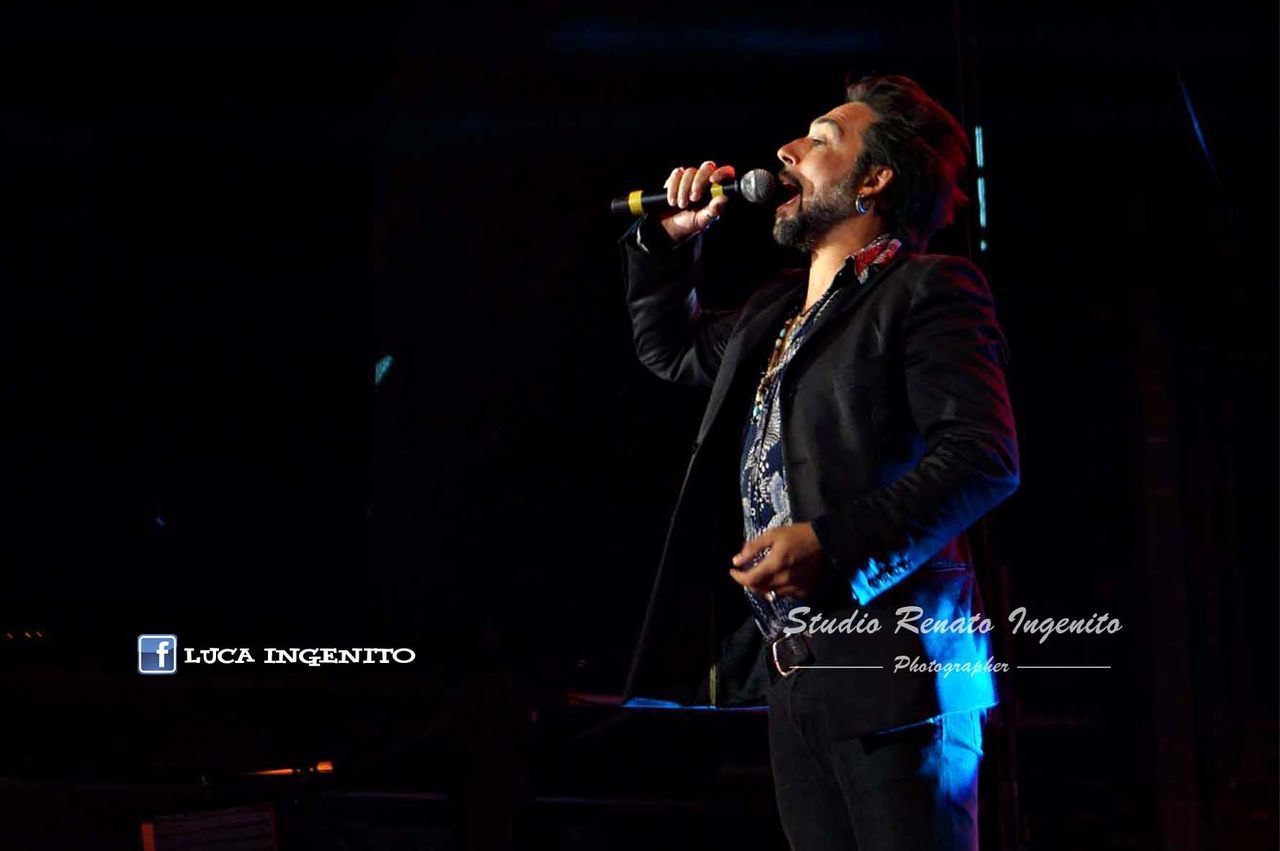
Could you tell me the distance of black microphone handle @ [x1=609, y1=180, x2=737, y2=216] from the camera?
1.92 m

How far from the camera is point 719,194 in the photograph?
1921 millimetres

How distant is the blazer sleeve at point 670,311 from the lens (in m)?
2.06

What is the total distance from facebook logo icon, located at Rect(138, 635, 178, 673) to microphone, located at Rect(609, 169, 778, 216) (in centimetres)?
129

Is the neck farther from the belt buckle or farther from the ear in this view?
the belt buckle

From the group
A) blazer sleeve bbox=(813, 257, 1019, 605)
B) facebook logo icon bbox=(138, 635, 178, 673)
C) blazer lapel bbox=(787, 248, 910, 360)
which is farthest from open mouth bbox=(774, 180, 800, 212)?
facebook logo icon bbox=(138, 635, 178, 673)

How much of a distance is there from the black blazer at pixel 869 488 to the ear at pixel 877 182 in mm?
139

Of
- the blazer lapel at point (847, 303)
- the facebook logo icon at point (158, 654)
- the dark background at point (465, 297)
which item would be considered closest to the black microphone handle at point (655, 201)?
the blazer lapel at point (847, 303)

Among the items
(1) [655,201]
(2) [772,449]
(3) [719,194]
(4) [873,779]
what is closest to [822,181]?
(3) [719,194]

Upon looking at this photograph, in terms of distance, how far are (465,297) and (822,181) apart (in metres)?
1.90

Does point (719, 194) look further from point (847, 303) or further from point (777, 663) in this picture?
point (777, 663)

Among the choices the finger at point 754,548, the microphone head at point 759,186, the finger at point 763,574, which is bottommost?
the finger at point 763,574

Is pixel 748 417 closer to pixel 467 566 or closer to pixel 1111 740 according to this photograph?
pixel 467 566

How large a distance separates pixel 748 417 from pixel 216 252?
233 cm

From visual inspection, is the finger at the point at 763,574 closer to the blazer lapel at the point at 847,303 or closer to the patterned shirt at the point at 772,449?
the patterned shirt at the point at 772,449
